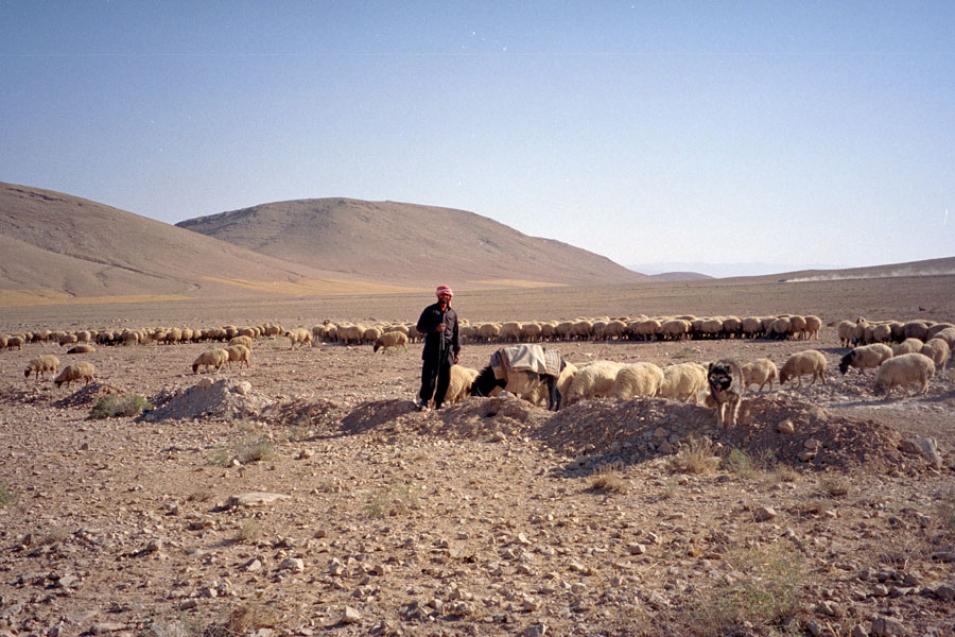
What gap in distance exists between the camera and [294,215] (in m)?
163

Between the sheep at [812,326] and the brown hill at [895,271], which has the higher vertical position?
the brown hill at [895,271]

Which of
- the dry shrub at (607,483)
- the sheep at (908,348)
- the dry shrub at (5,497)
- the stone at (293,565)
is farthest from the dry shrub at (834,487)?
the sheep at (908,348)

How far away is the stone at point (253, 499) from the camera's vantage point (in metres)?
6.75

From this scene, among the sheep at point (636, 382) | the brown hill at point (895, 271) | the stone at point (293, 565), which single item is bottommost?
the stone at point (293, 565)

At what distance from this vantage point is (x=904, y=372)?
12.4 metres

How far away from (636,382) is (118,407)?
8.85 metres

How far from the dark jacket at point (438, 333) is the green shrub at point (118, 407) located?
5.59 metres

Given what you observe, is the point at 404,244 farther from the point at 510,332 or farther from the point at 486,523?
the point at 486,523

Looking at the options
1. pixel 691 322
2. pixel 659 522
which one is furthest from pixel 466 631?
pixel 691 322

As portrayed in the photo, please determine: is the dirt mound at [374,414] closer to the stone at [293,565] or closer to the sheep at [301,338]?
the stone at [293,565]

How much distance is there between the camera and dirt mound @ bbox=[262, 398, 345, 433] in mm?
10805

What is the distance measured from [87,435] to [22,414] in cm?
351

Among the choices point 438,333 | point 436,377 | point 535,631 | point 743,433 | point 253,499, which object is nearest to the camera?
point 535,631

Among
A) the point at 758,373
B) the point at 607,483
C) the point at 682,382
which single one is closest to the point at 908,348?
the point at 758,373
